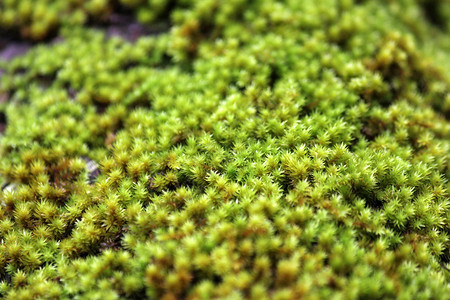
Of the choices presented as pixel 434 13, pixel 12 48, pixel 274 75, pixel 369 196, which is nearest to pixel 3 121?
pixel 12 48

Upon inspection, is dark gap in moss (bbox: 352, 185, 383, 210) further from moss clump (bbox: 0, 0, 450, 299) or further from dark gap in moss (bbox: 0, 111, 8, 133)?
dark gap in moss (bbox: 0, 111, 8, 133)

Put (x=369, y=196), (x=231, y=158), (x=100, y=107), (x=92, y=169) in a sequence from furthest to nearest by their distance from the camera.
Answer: (x=100, y=107), (x=92, y=169), (x=231, y=158), (x=369, y=196)

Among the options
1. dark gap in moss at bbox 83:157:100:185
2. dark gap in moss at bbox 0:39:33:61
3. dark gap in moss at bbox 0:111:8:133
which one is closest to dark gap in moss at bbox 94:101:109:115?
dark gap in moss at bbox 83:157:100:185

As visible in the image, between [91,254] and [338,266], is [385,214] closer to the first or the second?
[338,266]

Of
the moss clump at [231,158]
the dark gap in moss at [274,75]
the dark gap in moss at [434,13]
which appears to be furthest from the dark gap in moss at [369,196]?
the dark gap in moss at [434,13]

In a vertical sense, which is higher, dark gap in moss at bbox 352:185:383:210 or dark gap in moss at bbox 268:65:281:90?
dark gap in moss at bbox 268:65:281:90

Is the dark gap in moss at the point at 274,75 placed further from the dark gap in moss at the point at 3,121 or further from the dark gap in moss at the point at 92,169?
the dark gap in moss at the point at 3,121

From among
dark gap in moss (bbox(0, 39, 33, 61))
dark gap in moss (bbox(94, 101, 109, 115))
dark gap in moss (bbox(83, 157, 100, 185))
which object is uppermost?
dark gap in moss (bbox(0, 39, 33, 61))

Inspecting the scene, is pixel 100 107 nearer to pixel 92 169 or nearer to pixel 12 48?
pixel 92 169
